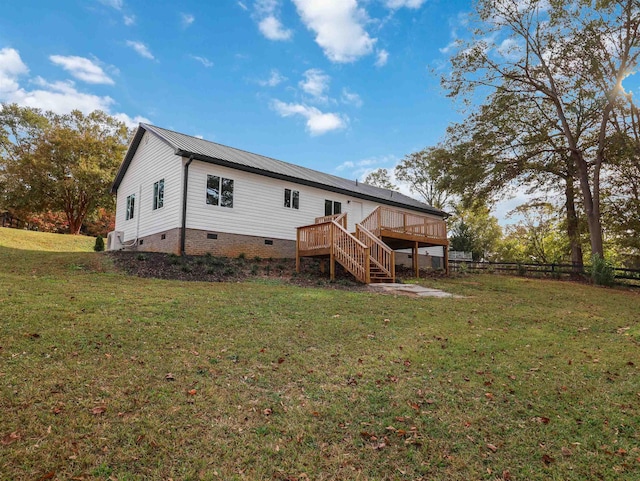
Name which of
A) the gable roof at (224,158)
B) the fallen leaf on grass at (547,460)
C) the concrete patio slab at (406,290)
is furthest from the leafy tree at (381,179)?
the fallen leaf on grass at (547,460)

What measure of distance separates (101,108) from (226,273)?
27627 mm

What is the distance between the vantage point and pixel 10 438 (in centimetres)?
267

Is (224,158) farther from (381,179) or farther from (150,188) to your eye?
(381,179)

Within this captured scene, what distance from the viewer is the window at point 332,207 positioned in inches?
711

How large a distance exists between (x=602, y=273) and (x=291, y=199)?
1440 centimetres

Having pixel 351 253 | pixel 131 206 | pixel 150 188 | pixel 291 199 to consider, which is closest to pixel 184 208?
pixel 150 188

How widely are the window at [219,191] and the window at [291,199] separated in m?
2.66

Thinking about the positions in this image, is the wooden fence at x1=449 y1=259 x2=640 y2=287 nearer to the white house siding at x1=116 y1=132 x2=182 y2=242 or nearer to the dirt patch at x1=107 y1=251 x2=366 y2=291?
the dirt patch at x1=107 y1=251 x2=366 y2=291

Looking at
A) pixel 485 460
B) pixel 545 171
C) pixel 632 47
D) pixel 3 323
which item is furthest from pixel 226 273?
pixel 632 47

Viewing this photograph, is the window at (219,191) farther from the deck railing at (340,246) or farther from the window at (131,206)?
the window at (131,206)

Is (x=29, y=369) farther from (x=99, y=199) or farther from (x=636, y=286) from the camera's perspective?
(x=99, y=199)

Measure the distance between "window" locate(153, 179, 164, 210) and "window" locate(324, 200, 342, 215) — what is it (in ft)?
24.3

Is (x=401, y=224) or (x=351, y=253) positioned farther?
(x=401, y=224)

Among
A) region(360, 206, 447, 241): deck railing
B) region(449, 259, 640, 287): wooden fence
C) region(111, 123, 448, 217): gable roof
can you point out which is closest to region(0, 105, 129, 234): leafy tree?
→ region(111, 123, 448, 217): gable roof
